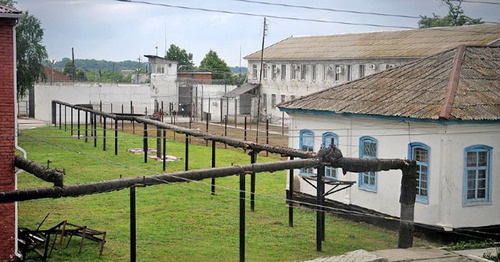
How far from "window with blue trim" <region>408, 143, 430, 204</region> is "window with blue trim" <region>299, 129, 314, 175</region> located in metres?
4.80

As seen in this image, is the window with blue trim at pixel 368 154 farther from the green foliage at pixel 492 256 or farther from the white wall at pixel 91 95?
the white wall at pixel 91 95

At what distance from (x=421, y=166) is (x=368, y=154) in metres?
2.44

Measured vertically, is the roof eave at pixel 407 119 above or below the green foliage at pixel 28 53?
below

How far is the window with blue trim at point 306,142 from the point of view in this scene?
81.8 ft

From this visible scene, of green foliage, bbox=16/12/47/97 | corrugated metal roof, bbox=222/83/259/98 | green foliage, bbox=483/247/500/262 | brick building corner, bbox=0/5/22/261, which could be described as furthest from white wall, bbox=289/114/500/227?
corrugated metal roof, bbox=222/83/259/98

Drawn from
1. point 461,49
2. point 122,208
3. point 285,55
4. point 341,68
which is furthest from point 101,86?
point 461,49

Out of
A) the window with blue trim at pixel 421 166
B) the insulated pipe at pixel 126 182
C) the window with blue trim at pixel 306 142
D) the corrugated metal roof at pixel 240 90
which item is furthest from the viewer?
the corrugated metal roof at pixel 240 90

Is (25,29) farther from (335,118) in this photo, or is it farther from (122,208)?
(335,118)

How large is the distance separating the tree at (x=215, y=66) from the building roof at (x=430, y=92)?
66.0 metres

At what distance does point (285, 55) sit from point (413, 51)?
1769 centimetres

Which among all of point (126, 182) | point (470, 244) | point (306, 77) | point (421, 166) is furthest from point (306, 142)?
point (306, 77)

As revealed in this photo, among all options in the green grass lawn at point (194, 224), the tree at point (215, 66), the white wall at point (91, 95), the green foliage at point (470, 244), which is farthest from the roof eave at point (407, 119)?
the tree at point (215, 66)

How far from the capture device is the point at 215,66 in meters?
93.3

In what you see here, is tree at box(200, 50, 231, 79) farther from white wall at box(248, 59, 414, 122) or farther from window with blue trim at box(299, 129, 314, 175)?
window with blue trim at box(299, 129, 314, 175)
